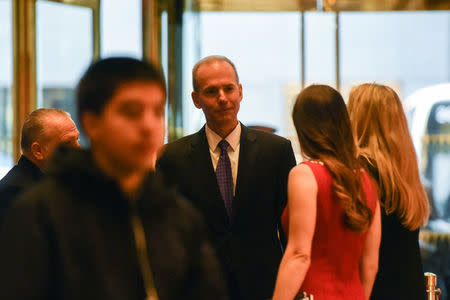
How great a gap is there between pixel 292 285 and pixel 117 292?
90cm

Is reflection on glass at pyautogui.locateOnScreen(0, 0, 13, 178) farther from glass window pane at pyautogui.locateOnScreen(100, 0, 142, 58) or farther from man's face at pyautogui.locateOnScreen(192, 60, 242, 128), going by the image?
man's face at pyautogui.locateOnScreen(192, 60, 242, 128)

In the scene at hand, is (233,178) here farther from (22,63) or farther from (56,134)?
(22,63)

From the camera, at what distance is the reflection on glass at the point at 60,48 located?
4863 mm

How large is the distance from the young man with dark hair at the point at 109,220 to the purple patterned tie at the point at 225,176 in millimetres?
1216

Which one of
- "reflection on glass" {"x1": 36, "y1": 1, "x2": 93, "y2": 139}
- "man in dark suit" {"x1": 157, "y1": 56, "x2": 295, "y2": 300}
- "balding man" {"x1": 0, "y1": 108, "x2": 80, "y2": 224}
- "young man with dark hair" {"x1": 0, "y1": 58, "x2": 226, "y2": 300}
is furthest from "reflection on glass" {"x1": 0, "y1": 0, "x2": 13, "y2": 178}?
"young man with dark hair" {"x1": 0, "y1": 58, "x2": 226, "y2": 300}

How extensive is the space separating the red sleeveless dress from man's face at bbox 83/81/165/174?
0.88 metres

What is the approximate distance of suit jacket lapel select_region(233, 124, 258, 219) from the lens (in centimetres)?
247

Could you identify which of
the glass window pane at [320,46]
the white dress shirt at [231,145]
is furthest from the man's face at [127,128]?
the glass window pane at [320,46]

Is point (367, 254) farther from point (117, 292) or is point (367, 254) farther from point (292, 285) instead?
point (117, 292)

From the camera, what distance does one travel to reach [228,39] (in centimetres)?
597

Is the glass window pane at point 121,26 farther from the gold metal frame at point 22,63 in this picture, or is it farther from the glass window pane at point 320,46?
the glass window pane at point 320,46

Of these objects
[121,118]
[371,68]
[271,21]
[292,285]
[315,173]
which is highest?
[271,21]

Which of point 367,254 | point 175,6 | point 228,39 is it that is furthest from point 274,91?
point 367,254

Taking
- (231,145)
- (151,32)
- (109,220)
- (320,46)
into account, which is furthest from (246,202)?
(320,46)
